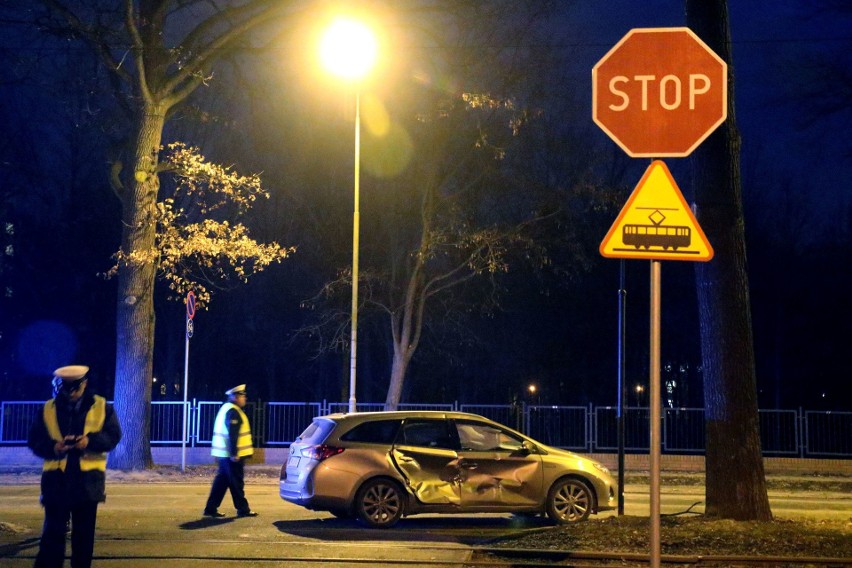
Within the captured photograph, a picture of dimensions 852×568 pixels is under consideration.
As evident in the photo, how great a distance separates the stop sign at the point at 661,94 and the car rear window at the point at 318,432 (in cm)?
700

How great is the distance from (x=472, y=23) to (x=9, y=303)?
29.9 metres

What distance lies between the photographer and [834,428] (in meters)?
27.6

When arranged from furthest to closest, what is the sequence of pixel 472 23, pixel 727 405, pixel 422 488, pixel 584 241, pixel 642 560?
pixel 584 241, pixel 472 23, pixel 422 488, pixel 727 405, pixel 642 560

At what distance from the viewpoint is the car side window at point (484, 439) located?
1340 cm

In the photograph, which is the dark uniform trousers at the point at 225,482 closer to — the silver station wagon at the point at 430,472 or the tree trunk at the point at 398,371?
the silver station wagon at the point at 430,472

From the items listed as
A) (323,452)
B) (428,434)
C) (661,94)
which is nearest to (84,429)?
(661,94)

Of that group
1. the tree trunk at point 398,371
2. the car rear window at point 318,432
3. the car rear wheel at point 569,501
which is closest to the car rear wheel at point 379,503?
the car rear window at point 318,432

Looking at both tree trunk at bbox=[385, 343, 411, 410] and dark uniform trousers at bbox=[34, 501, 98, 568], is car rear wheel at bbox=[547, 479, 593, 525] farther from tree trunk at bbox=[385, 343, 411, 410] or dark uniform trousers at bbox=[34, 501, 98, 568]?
tree trunk at bbox=[385, 343, 411, 410]

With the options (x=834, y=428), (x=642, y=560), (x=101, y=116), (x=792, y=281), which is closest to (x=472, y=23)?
(x=101, y=116)

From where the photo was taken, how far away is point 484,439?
13.5 metres

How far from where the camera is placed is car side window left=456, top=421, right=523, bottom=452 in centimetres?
1340

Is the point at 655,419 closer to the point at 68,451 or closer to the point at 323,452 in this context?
the point at 68,451

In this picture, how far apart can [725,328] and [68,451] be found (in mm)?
7600

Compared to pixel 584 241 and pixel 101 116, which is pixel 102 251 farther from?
pixel 584 241
